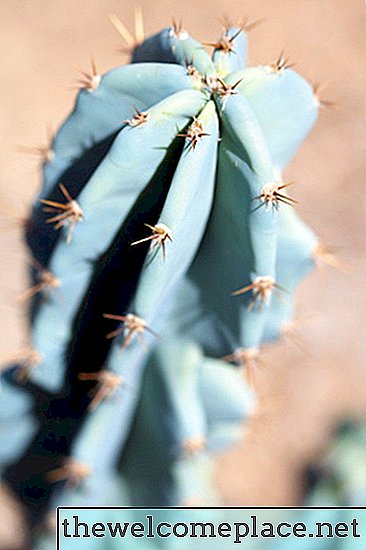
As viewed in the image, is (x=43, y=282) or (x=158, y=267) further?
(x=43, y=282)

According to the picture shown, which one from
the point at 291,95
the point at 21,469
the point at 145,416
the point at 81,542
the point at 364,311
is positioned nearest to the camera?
the point at 291,95

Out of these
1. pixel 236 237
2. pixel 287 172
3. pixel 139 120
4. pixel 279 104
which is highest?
pixel 287 172

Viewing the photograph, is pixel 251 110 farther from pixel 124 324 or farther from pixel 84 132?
pixel 124 324

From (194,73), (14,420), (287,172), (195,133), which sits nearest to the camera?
(195,133)

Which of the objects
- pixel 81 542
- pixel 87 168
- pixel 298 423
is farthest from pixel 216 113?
pixel 298 423

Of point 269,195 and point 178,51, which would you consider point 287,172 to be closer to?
point 178,51

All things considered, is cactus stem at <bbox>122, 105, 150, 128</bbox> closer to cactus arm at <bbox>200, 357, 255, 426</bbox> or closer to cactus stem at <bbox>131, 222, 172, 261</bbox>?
cactus stem at <bbox>131, 222, 172, 261</bbox>

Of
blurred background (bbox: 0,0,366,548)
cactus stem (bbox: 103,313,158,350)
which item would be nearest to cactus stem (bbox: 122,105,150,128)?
cactus stem (bbox: 103,313,158,350)

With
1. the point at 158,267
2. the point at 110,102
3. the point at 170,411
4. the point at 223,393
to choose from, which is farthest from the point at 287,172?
the point at 158,267

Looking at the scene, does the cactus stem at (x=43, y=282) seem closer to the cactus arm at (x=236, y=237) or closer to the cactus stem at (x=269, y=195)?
the cactus arm at (x=236, y=237)
